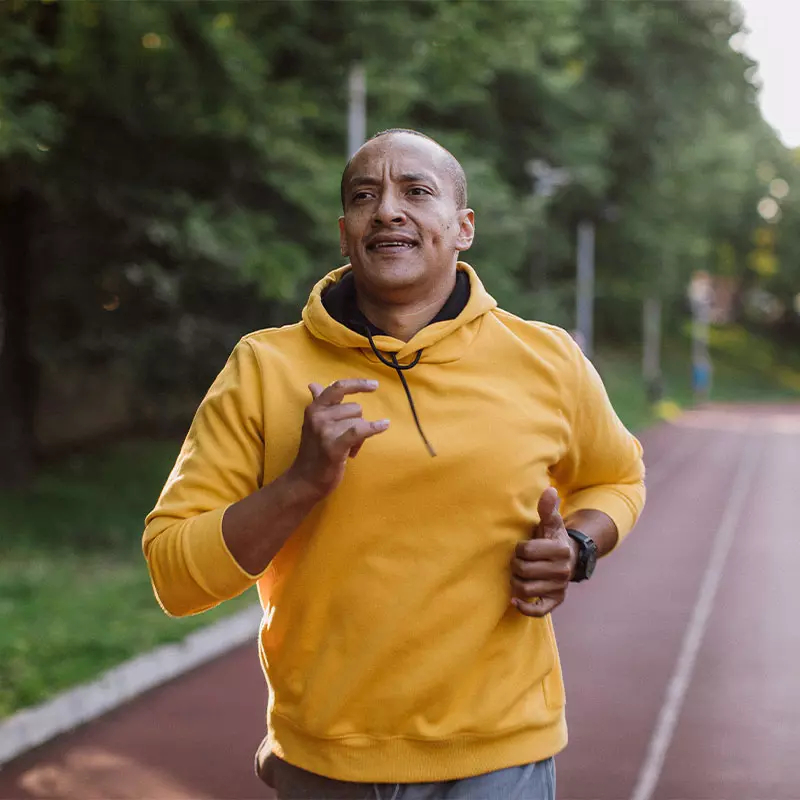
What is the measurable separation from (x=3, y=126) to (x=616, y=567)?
654 cm

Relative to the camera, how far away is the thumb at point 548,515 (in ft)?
7.45

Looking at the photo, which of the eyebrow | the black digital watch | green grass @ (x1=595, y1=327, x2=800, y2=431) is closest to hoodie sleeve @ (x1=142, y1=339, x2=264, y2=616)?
the eyebrow

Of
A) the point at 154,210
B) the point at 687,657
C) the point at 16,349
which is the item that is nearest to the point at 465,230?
the point at 687,657

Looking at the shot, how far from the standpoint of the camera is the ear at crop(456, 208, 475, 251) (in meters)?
2.51

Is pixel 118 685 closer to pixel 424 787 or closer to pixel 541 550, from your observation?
pixel 424 787

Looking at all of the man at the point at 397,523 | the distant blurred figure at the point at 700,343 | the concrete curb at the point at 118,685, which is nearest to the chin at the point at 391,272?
the man at the point at 397,523

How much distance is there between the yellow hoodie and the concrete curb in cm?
424

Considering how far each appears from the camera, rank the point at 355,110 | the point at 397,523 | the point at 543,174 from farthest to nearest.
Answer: the point at 543,174 < the point at 355,110 < the point at 397,523

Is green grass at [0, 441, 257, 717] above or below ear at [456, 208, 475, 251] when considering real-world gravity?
below

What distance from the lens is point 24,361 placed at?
1536 cm

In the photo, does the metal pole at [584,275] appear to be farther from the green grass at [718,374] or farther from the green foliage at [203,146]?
the green foliage at [203,146]

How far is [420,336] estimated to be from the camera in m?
2.34

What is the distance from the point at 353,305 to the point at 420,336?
184 mm

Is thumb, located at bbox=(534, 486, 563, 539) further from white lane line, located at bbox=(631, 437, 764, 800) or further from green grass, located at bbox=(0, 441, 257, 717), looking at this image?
green grass, located at bbox=(0, 441, 257, 717)
